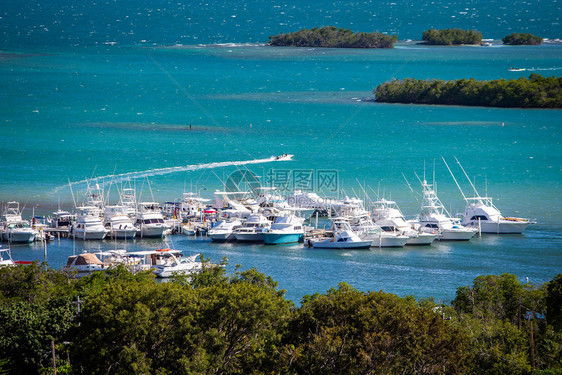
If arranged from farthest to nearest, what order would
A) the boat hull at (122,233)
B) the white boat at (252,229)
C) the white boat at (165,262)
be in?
the white boat at (252,229), the boat hull at (122,233), the white boat at (165,262)

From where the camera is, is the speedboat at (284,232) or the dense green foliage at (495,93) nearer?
the speedboat at (284,232)

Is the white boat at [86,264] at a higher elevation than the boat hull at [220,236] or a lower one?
lower

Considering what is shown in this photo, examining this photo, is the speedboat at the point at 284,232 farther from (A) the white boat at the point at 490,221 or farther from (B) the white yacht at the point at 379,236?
(A) the white boat at the point at 490,221

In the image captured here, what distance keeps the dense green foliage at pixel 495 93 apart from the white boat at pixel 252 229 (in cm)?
6883

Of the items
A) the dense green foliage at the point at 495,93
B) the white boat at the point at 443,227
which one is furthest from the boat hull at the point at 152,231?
the dense green foliage at the point at 495,93

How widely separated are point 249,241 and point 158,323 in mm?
30785

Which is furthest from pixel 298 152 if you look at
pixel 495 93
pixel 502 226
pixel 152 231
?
pixel 495 93

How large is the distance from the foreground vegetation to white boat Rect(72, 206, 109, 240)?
1030 inches

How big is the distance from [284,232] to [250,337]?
28656 millimetres

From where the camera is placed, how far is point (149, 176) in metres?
76.7

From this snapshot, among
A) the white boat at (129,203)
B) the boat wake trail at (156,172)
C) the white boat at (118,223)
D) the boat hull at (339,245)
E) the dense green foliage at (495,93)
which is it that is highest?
the dense green foliage at (495,93)

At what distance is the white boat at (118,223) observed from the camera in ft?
183

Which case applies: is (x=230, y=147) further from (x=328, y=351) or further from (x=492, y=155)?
(x=328, y=351)

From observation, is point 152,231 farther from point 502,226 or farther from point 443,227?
point 502,226
